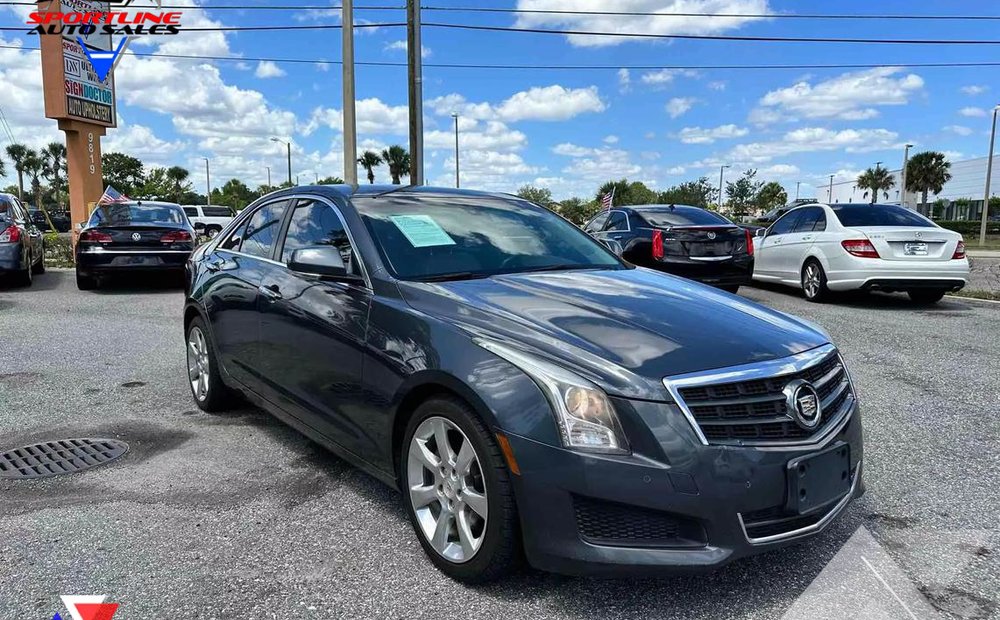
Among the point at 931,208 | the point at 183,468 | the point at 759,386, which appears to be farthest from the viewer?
the point at 931,208

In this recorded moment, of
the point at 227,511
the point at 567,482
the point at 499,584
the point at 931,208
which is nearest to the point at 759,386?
the point at 567,482

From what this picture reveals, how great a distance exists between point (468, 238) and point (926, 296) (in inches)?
363

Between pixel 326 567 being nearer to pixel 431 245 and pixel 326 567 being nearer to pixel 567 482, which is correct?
pixel 567 482

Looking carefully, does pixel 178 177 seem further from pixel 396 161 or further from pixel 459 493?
pixel 459 493

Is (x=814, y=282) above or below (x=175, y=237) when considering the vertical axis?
below

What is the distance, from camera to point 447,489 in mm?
2713

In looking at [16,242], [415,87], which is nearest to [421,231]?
[16,242]

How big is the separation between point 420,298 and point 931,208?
300 feet

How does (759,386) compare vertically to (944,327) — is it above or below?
above

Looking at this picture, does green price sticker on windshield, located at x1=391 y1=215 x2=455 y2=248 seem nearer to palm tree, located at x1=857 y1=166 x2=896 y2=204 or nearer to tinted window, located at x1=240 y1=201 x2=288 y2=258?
tinted window, located at x1=240 y1=201 x2=288 y2=258

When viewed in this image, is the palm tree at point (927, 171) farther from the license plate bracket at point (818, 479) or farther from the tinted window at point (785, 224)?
the license plate bracket at point (818, 479)

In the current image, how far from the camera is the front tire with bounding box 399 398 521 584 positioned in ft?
8.05

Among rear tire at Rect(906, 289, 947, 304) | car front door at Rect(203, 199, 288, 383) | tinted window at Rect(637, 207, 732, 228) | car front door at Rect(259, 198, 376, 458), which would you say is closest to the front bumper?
car front door at Rect(259, 198, 376, 458)

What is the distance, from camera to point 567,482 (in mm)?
2305
